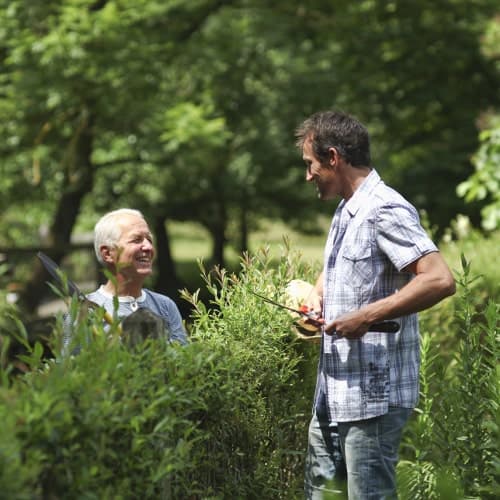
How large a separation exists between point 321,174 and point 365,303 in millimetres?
527

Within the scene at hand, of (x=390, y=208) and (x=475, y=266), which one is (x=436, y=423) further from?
(x=475, y=266)

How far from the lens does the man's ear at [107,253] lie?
3.98m

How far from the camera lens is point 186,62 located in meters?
14.5

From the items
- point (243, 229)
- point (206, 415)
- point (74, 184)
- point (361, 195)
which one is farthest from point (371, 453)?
point (243, 229)

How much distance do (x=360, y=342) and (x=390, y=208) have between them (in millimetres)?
503

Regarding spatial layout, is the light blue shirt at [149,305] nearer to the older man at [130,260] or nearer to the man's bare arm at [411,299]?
the older man at [130,260]

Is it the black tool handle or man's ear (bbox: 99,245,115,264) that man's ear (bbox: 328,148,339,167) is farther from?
man's ear (bbox: 99,245,115,264)

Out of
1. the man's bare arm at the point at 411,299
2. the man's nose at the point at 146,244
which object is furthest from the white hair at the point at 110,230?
the man's bare arm at the point at 411,299

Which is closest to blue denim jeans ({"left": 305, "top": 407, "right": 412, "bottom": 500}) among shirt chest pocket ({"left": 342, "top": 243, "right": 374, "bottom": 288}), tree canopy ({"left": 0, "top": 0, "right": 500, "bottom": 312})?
shirt chest pocket ({"left": 342, "top": 243, "right": 374, "bottom": 288})

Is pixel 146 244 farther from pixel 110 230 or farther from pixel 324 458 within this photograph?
pixel 324 458

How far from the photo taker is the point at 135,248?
3.93 meters

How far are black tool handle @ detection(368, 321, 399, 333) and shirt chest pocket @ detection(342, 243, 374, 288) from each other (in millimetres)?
153

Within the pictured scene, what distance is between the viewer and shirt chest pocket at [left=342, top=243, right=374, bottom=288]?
11.7ft

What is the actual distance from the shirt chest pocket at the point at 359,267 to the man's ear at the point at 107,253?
3.28ft
